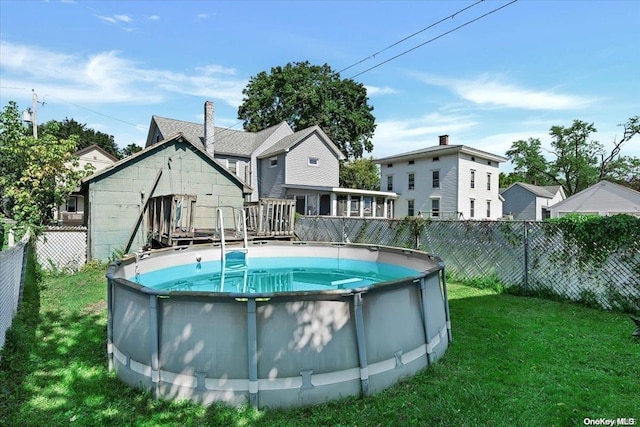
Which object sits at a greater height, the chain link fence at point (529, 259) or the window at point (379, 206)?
the window at point (379, 206)

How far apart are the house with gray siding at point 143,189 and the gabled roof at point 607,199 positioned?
76.7ft

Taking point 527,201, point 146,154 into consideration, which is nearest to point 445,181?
point 527,201

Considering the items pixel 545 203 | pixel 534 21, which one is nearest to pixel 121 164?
pixel 534 21

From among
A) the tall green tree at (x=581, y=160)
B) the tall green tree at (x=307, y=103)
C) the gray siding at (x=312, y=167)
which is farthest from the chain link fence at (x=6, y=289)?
the tall green tree at (x=581, y=160)

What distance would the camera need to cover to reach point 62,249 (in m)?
10.6

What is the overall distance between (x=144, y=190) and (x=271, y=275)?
6375 millimetres

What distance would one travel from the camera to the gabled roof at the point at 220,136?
23.3m

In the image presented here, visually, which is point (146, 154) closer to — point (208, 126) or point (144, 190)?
point (144, 190)

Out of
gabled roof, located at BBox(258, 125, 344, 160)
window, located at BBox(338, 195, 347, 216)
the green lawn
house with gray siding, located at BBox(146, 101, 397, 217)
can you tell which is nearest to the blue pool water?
the green lawn

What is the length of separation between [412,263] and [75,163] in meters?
A: 14.4

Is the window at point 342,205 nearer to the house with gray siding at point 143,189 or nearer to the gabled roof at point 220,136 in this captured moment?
the gabled roof at point 220,136

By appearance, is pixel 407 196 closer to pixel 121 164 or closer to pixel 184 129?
pixel 184 129

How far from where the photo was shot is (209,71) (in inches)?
728

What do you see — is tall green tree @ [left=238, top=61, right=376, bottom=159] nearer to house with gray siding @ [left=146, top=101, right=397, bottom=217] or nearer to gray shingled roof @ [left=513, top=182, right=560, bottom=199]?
house with gray siding @ [left=146, top=101, right=397, bottom=217]
